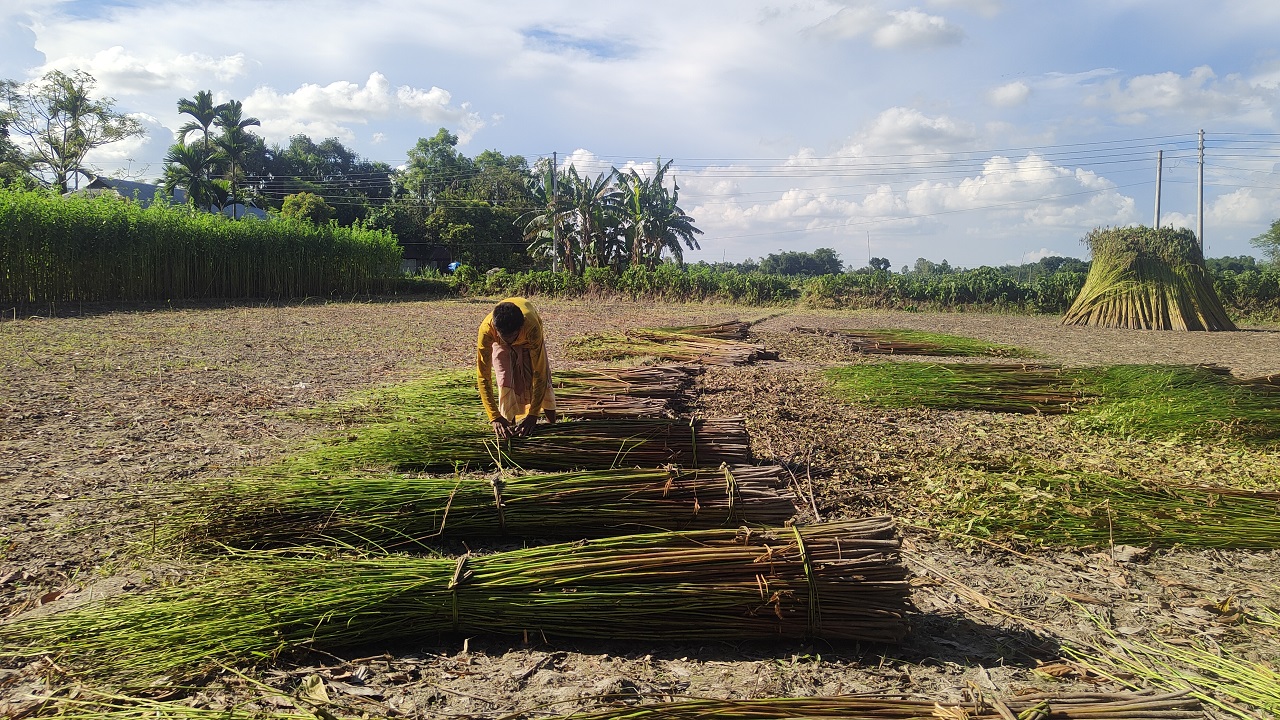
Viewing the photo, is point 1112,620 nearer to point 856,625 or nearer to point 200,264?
point 856,625

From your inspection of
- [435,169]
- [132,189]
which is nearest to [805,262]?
[435,169]

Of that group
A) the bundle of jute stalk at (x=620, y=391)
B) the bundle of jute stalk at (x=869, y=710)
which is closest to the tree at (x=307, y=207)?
the bundle of jute stalk at (x=620, y=391)

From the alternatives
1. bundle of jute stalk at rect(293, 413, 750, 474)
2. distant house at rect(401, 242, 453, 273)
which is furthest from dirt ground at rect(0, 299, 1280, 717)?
distant house at rect(401, 242, 453, 273)

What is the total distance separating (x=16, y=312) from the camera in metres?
15.2

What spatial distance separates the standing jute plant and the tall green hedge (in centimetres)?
2348

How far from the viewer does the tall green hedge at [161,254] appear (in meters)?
16.2

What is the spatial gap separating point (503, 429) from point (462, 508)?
86 centimetres

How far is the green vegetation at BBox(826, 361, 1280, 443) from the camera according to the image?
5.73 metres

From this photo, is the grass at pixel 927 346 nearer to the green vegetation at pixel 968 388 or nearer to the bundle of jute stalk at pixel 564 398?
the green vegetation at pixel 968 388

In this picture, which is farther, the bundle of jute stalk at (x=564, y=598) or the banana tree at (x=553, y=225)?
the banana tree at (x=553, y=225)

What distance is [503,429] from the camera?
4.39 m

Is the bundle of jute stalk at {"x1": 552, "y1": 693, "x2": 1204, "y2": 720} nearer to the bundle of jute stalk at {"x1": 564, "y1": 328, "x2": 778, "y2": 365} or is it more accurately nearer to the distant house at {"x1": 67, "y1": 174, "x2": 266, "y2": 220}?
the bundle of jute stalk at {"x1": 564, "y1": 328, "x2": 778, "y2": 365}

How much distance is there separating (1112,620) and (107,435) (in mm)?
6772

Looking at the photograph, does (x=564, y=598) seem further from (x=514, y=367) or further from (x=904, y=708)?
(x=514, y=367)
